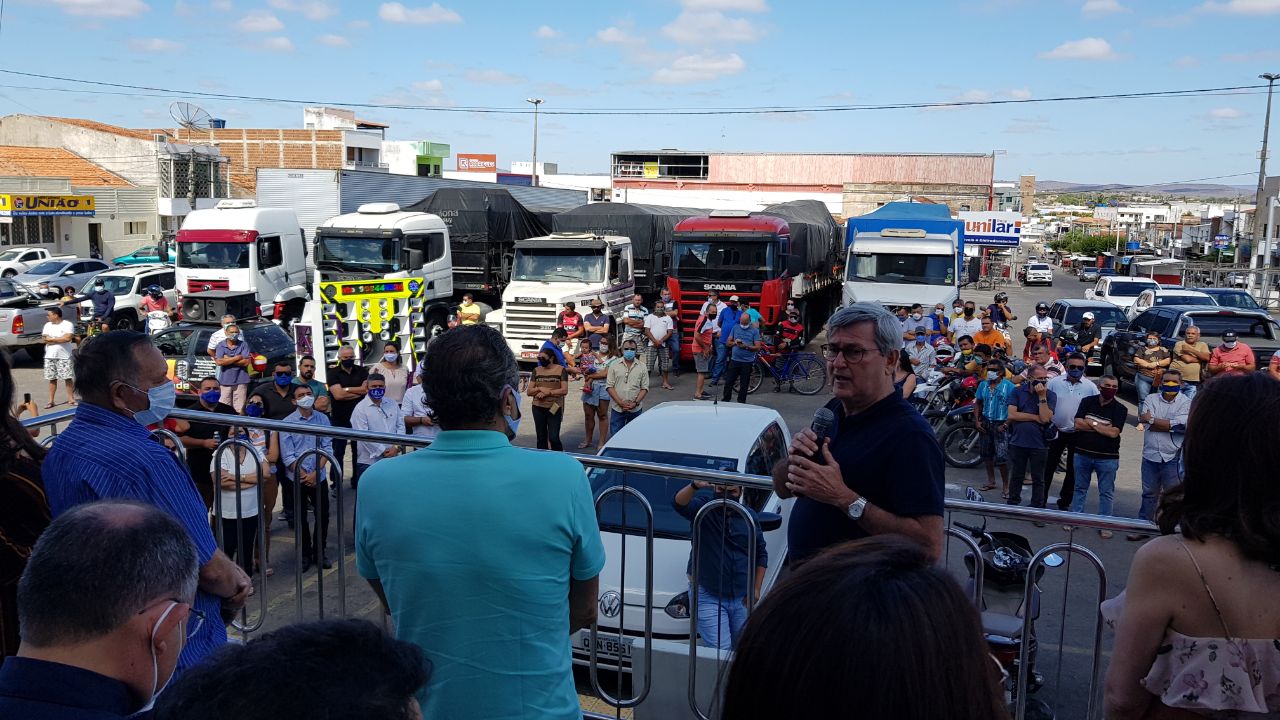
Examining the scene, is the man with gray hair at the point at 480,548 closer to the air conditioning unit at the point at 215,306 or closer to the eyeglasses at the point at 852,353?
the eyeglasses at the point at 852,353

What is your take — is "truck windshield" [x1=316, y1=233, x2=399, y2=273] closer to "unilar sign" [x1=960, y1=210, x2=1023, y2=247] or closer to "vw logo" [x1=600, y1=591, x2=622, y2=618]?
"vw logo" [x1=600, y1=591, x2=622, y2=618]

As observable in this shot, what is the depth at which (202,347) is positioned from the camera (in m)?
15.1

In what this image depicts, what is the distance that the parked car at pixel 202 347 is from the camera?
47.0 ft

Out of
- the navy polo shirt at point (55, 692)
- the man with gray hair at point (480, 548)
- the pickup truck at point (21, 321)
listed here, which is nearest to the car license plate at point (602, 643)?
the man with gray hair at point (480, 548)

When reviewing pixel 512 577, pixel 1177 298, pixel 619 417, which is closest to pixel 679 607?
pixel 512 577

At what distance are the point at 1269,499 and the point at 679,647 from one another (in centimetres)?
245

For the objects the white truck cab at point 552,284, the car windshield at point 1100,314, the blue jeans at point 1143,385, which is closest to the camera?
the blue jeans at point 1143,385

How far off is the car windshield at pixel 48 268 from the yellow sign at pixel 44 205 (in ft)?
32.5

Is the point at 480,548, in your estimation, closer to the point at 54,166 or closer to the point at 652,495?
the point at 652,495

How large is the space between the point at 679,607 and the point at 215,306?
15515 millimetres

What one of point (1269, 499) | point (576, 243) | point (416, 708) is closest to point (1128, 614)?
point (1269, 499)

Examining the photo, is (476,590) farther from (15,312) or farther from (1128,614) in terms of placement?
(15,312)

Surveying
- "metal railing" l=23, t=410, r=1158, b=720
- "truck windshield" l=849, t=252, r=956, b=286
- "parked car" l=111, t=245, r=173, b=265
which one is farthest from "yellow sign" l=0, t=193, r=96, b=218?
"metal railing" l=23, t=410, r=1158, b=720

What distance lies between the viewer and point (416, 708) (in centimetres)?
134
